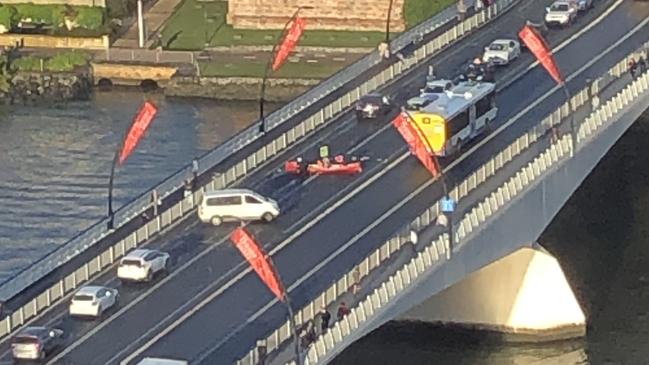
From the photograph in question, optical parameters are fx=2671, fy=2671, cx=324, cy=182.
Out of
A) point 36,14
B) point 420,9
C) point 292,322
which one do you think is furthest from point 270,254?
point 36,14

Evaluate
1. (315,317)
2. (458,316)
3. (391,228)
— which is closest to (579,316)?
(458,316)

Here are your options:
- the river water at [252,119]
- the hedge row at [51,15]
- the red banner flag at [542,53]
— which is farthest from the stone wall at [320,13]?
the red banner flag at [542,53]

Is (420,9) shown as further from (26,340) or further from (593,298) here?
(26,340)

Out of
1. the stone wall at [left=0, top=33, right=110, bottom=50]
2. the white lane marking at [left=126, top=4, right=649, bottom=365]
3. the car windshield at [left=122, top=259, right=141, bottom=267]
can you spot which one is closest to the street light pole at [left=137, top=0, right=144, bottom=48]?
the stone wall at [left=0, top=33, right=110, bottom=50]

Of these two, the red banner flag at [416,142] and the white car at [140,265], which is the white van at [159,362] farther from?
the red banner flag at [416,142]

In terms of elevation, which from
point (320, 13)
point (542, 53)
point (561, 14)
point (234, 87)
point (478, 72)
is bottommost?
point (234, 87)

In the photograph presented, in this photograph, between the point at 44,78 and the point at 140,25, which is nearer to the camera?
the point at 44,78
